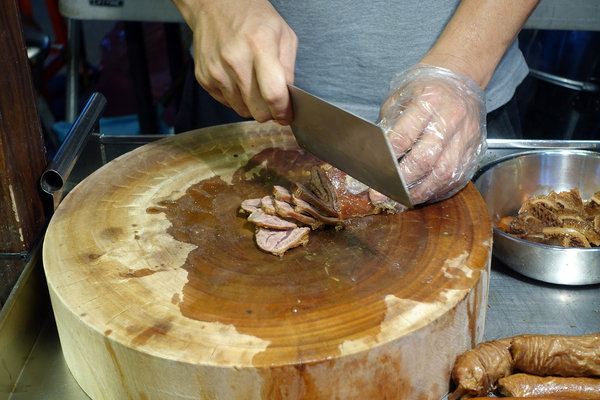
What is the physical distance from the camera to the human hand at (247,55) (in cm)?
188

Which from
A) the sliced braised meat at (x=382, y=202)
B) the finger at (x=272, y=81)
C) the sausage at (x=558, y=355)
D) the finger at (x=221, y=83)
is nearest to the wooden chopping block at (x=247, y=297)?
the sliced braised meat at (x=382, y=202)

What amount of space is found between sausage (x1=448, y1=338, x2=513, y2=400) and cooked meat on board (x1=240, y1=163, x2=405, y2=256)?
0.54m

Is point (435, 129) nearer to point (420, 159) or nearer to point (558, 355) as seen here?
point (420, 159)

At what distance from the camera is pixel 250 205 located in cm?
202

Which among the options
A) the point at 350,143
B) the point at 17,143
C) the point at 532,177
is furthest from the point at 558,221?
the point at 17,143

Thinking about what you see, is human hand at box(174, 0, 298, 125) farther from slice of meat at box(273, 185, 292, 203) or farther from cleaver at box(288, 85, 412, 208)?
slice of meat at box(273, 185, 292, 203)

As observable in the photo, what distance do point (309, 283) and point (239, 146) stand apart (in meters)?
0.93

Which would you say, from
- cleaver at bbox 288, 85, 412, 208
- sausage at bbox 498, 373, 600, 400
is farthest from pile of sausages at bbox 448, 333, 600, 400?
Result: cleaver at bbox 288, 85, 412, 208

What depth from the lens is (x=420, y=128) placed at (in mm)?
1974

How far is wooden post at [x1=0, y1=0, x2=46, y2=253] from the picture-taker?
189 centimetres

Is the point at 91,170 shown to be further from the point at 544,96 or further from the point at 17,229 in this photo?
the point at 544,96

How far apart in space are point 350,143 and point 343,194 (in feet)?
0.85

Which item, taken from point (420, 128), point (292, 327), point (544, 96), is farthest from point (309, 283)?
point (544, 96)

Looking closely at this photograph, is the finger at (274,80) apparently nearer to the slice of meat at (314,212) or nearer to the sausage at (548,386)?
the slice of meat at (314,212)
